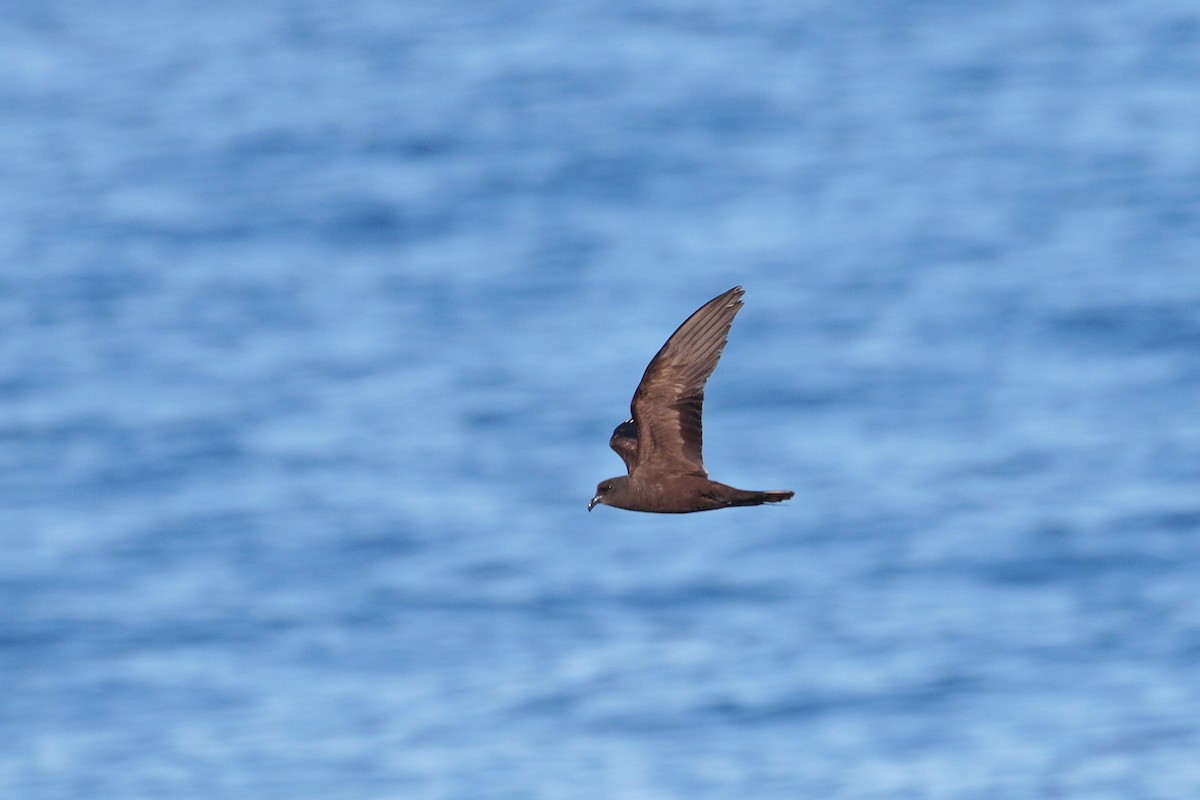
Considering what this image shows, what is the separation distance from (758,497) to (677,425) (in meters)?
0.73

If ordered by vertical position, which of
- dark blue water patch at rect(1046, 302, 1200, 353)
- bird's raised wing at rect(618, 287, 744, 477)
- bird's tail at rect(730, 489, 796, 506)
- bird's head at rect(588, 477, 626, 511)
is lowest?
bird's tail at rect(730, 489, 796, 506)

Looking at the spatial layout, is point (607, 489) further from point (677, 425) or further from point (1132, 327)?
point (1132, 327)

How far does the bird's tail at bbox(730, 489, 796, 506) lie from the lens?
8.57m

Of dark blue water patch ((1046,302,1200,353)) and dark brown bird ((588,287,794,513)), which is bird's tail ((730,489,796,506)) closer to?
dark brown bird ((588,287,794,513))

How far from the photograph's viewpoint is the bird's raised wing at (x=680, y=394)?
30.0 ft

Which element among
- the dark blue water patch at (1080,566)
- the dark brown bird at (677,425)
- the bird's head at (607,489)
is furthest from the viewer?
the dark blue water patch at (1080,566)

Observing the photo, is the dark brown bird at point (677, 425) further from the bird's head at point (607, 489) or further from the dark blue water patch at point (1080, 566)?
the dark blue water patch at point (1080, 566)

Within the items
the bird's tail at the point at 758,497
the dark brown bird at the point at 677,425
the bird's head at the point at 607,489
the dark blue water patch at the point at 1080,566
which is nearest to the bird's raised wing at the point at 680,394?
the dark brown bird at the point at 677,425

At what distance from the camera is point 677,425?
9.28 m

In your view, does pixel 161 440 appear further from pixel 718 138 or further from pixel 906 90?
pixel 906 90

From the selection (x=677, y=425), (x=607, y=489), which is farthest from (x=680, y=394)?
(x=607, y=489)

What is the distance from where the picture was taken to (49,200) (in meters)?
32.6

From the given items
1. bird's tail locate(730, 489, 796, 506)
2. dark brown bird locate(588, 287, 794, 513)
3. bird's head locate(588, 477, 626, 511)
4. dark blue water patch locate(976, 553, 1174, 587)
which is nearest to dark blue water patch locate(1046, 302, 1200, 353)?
dark blue water patch locate(976, 553, 1174, 587)

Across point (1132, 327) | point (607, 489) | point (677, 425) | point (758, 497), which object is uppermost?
point (1132, 327)
